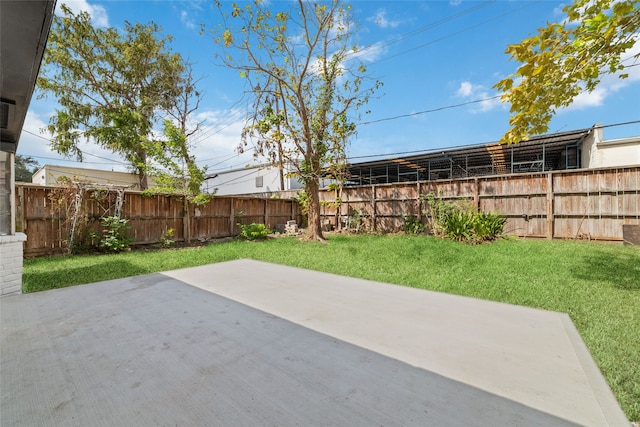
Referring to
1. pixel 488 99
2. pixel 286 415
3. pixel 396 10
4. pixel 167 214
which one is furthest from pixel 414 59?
pixel 286 415

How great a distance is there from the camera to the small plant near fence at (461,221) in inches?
281

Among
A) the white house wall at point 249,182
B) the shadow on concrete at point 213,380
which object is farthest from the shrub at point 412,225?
the white house wall at point 249,182

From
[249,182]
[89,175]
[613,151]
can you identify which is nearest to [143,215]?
[89,175]

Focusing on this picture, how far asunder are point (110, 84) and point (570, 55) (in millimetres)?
16446

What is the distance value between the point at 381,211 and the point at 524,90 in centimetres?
739

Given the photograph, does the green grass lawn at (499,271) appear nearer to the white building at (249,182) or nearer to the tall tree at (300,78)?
the tall tree at (300,78)

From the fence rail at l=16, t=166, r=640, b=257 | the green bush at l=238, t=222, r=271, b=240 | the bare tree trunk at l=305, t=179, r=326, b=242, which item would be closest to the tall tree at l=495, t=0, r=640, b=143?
the fence rail at l=16, t=166, r=640, b=257

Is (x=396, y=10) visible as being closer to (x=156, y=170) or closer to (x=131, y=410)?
(x=156, y=170)

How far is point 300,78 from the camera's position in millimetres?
7676

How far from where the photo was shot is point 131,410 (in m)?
1.41

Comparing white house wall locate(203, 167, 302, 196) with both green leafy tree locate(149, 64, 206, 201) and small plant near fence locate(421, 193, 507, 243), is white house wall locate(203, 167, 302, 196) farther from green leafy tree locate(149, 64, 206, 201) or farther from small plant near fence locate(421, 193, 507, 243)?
small plant near fence locate(421, 193, 507, 243)

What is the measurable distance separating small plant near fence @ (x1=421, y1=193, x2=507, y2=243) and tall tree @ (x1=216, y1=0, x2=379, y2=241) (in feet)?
11.5

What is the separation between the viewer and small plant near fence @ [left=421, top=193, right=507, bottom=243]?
7.14m

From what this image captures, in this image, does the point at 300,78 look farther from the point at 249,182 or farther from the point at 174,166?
the point at 249,182
